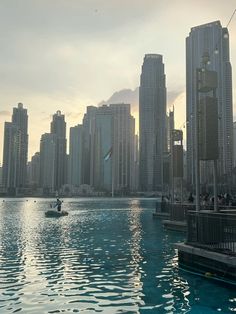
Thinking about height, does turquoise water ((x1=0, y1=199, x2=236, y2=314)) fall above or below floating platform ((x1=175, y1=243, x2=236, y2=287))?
below

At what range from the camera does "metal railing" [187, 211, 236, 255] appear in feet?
59.4

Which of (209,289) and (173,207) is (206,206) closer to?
(173,207)

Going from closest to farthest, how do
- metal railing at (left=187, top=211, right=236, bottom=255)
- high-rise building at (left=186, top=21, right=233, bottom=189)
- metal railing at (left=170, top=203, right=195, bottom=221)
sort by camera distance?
metal railing at (left=187, top=211, right=236, bottom=255) < high-rise building at (left=186, top=21, right=233, bottom=189) < metal railing at (left=170, top=203, right=195, bottom=221)

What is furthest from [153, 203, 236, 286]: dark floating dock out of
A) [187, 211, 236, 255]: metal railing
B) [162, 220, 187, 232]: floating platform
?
[162, 220, 187, 232]: floating platform

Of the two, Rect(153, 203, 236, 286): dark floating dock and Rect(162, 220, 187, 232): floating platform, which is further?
Rect(162, 220, 187, 232): floating platform

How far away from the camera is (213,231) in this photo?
759 inches

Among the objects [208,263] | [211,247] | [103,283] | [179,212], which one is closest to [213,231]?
[211,247]

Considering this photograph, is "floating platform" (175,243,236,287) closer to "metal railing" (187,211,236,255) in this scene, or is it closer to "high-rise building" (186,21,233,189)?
"metal railing" (187,211,236,255)

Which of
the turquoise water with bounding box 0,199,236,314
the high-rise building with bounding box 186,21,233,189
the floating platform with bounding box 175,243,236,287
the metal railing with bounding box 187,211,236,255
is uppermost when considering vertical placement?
the high-rise building with bounding box 186,21,233,189

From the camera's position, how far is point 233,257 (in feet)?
54.7

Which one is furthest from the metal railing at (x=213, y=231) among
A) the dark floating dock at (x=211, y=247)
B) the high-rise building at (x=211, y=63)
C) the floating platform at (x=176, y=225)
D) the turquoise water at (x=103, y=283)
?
the floating platform at (x=176, y=225)

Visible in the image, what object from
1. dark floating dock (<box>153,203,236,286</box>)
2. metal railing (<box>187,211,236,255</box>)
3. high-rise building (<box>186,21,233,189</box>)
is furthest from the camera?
high-rise building (<box>186,21,233,189</box>)

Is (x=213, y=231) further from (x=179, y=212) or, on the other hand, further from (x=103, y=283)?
(x=179, y=212)

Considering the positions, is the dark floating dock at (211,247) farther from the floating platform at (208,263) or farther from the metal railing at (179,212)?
the metal railing at (179,212)
